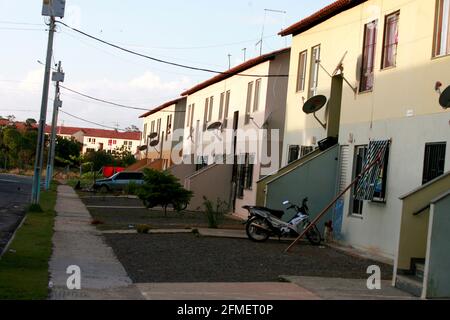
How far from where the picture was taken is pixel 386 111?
1625 centimetres

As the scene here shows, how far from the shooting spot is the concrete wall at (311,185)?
19.1m

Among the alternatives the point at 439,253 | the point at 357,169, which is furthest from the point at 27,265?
the point at 357,169

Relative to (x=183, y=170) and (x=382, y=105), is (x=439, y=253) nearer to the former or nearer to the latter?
(x=382, y=105)

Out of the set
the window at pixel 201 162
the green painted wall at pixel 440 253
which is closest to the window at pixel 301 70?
→ the green painted wall at pixel 440 253

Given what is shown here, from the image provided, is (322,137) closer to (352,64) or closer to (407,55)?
(352,64)

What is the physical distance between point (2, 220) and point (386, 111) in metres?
12.0

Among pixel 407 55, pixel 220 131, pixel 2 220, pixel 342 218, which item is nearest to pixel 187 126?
pixel 220 131

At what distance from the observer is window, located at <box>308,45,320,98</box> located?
21141mm

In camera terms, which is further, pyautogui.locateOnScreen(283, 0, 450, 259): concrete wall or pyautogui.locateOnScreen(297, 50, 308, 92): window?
pyautogui.locateOnScreen(297, 50, 308, 92): window

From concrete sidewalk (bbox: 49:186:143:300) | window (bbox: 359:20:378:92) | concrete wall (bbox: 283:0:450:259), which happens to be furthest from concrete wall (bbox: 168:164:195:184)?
window (bbox: 359:20:378:92)

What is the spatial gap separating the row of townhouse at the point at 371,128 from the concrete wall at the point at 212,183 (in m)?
3.53

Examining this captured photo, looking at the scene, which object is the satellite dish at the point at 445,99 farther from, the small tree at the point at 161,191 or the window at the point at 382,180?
the small tree at the point at 161,191

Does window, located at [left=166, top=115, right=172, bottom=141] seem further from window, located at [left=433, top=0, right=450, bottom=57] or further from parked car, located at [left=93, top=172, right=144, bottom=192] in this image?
window, located at [left=433, top=0, right=450, bottom=57]

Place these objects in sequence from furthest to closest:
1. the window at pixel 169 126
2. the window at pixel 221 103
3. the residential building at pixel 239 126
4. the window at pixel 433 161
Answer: the window at pixel 169 126, the window at pixel 221 103, the residential building at pixel 239 126, the window at pixel 433 161
